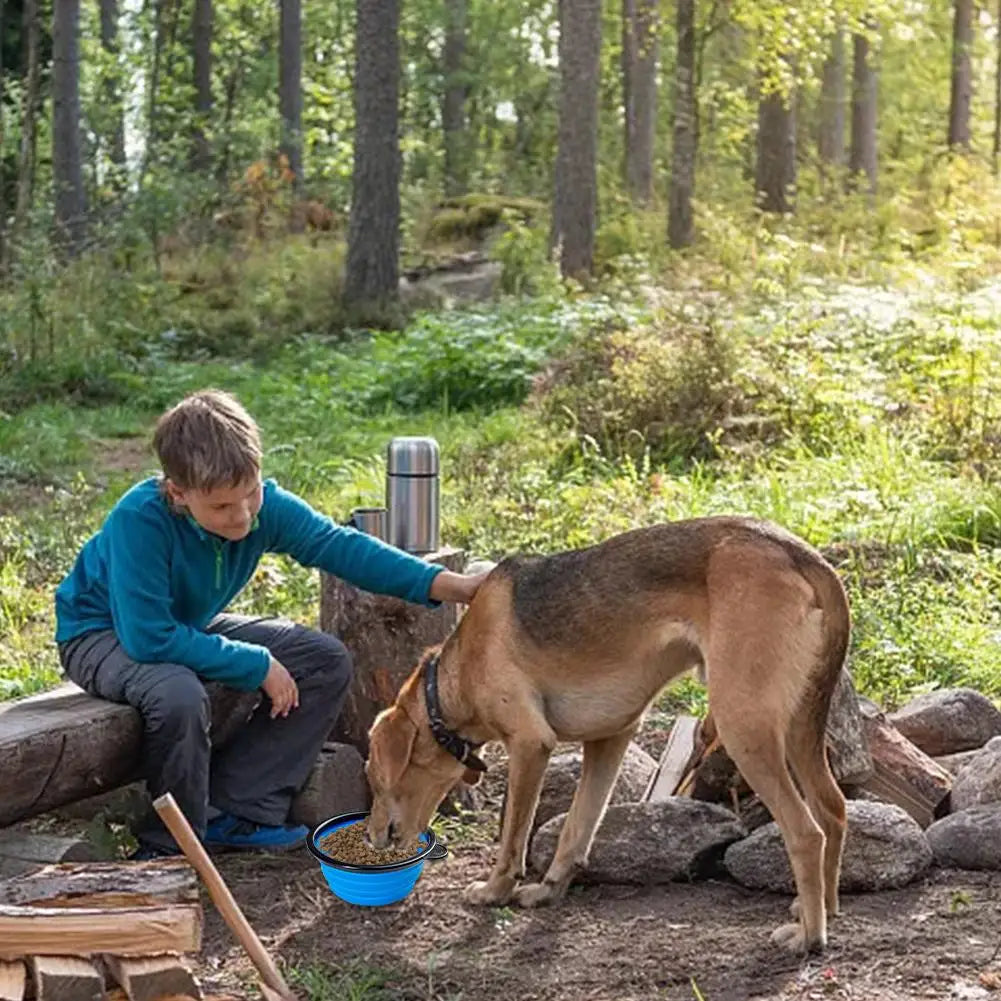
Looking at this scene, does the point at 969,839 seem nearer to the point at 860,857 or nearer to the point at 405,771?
the point at 860,857

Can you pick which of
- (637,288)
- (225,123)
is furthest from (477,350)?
(225,123)

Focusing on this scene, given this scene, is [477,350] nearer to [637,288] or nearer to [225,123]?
[637,288]

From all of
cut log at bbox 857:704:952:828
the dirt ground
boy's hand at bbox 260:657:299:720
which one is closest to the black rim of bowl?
the dirt ground

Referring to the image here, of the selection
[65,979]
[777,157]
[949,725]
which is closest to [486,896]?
[65,979]

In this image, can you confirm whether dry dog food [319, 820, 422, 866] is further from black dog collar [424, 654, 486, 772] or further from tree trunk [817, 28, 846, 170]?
tree trunk [817, 28, 846, 170]

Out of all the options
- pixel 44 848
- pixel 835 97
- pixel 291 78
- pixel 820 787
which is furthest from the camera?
pixel 835 97

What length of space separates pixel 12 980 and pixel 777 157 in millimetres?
21101

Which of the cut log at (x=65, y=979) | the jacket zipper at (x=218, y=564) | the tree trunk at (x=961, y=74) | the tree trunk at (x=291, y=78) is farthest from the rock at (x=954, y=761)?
the tree trunk at (x=961, y=74)

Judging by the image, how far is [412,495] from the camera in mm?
5602

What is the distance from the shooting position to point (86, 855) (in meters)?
4.90

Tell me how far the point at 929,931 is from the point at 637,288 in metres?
11.7

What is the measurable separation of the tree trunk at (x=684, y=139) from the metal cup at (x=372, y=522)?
16.2 metres

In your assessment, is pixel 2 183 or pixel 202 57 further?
pixel 202 57

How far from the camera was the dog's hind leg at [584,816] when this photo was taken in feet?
15.9
